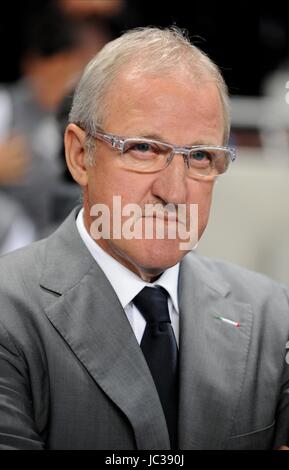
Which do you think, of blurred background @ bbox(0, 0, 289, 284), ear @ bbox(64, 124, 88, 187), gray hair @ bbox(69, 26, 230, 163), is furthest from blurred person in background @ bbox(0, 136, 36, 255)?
gray hair @ bbox(69, 26, 230, 163)

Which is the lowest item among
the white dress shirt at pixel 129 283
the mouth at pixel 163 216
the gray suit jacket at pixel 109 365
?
the gray suit jacket at pixel 109 365

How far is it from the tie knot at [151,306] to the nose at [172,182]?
22 centimetres

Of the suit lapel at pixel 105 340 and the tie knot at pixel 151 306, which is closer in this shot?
the suit lapel at pixel 105 340

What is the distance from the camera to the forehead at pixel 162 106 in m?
1.48

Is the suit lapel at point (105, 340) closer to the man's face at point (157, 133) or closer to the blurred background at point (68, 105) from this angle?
the man's face at point (157, 133)

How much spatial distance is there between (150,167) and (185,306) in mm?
339

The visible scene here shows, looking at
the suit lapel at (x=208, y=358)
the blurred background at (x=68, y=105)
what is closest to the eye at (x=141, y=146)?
the suit lapel at (x=208, y=358)

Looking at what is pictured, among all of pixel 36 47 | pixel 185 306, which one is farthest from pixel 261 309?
pixel 36 47

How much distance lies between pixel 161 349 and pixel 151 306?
0.31 ft

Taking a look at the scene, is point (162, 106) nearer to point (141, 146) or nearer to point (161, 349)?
point (141, 146)

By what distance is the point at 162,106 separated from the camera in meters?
1.48

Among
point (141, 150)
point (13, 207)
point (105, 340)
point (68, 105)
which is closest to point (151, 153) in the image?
point (141, 150)

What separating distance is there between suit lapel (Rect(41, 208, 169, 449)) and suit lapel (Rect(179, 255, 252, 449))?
0.09 metres


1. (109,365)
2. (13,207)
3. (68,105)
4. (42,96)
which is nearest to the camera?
(109,365)
